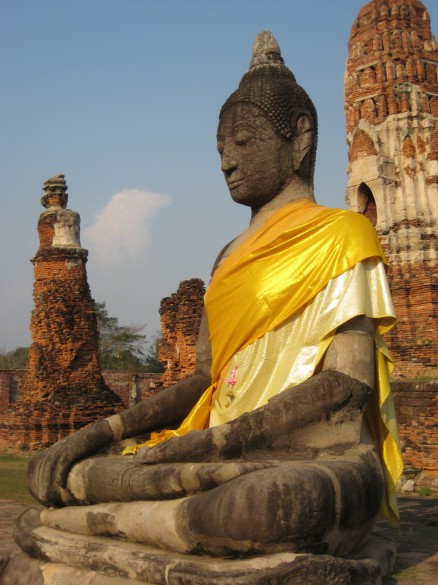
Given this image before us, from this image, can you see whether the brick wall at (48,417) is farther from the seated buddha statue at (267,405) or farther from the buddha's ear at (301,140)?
the buddha's ear at (301,140)

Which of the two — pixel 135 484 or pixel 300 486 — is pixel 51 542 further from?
pixel 300 486

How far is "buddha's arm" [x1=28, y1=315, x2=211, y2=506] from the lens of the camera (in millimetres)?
3551

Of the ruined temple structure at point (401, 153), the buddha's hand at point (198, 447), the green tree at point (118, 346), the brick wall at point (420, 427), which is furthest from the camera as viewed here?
the green tree at point (118, 346)

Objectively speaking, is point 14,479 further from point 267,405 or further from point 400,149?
point 400,149

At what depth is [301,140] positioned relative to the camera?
4.12 meters

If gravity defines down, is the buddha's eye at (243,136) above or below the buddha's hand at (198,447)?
above

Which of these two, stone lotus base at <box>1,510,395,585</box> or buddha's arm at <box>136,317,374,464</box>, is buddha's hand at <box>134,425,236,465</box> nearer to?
buddha's arm at <box>136,317,374,464</box>

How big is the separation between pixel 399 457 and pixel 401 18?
1636 cm

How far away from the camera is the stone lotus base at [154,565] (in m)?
2.55

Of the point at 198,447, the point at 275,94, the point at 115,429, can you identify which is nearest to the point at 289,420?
the point at 198,447

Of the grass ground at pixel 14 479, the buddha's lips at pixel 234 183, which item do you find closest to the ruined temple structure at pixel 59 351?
the grass ground at pixel 14 479

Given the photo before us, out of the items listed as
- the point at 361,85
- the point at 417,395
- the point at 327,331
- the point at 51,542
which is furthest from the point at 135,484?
the point at 361,85

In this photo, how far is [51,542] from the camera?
3279mm

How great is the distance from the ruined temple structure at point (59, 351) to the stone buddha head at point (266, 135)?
33.9 feet
